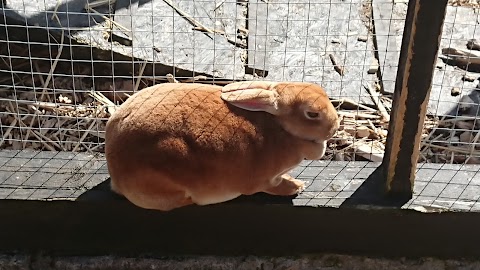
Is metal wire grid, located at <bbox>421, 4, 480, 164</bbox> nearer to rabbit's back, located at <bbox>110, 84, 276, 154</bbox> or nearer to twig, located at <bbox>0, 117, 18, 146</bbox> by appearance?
rabbit's back, located at <bbox>110, 84, 276, 154</bbox>

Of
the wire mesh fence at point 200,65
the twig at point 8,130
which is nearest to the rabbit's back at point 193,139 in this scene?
the wire mesh fence at point 200,65

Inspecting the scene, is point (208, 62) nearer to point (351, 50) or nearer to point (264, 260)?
point (351, 50)

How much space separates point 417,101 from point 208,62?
3.48 feet

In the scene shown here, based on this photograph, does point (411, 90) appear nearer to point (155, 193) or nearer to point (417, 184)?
point (417, 184)

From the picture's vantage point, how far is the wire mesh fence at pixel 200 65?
2.63 meters

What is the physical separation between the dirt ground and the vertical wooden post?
0.83ft

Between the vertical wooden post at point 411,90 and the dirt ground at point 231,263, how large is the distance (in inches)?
9.9

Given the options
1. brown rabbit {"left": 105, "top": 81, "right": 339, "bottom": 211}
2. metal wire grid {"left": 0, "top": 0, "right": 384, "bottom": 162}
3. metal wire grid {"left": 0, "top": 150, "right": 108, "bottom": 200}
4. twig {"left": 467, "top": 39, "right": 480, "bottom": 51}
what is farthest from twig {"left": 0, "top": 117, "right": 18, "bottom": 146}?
twig {"left": 467, "top": 39, "right": 480, "bottom": 51}

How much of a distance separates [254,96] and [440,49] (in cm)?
134

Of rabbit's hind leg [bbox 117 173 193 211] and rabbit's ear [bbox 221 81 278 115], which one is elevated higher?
rabbit's ear [bbox 221 81 278 115]

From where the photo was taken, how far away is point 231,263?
2279mm

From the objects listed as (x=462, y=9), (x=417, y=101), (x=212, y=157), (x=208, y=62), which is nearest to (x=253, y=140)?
(x=212, y=157)

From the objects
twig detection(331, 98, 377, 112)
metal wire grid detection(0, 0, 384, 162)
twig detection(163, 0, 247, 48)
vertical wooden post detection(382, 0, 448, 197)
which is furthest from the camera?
twig detection(163, 0, 247, 48)

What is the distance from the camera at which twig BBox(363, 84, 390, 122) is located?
8.98 ft
